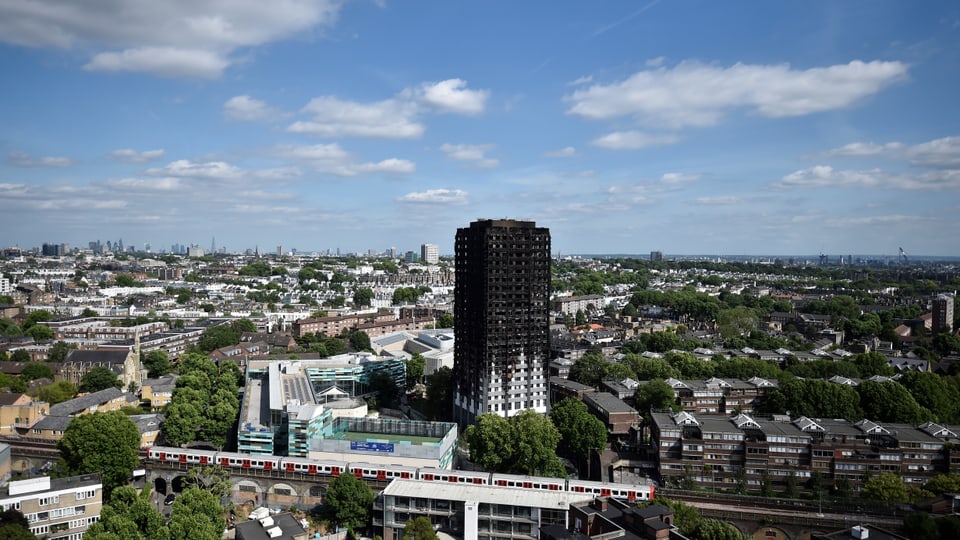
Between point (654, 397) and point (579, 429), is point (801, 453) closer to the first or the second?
point (654, 397)

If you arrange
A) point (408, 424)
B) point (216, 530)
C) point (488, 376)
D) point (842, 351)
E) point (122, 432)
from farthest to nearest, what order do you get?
point (842, 351)
point (488, 376)
point (408, 424)
point (122, 432)
point (216, 530)

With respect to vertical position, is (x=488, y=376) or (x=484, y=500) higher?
(x=488, y=376)

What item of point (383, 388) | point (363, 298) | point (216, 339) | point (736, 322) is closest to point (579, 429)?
point (383, 388)

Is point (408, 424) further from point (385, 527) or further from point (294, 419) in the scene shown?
point (385, 527)

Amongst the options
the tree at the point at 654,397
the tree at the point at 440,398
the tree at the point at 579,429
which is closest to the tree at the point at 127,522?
the tree at the point at 579,429

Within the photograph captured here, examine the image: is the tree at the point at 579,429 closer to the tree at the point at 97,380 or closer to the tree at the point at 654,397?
the tree at the point at 654,397

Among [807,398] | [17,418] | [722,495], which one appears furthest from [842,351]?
[17,418]
